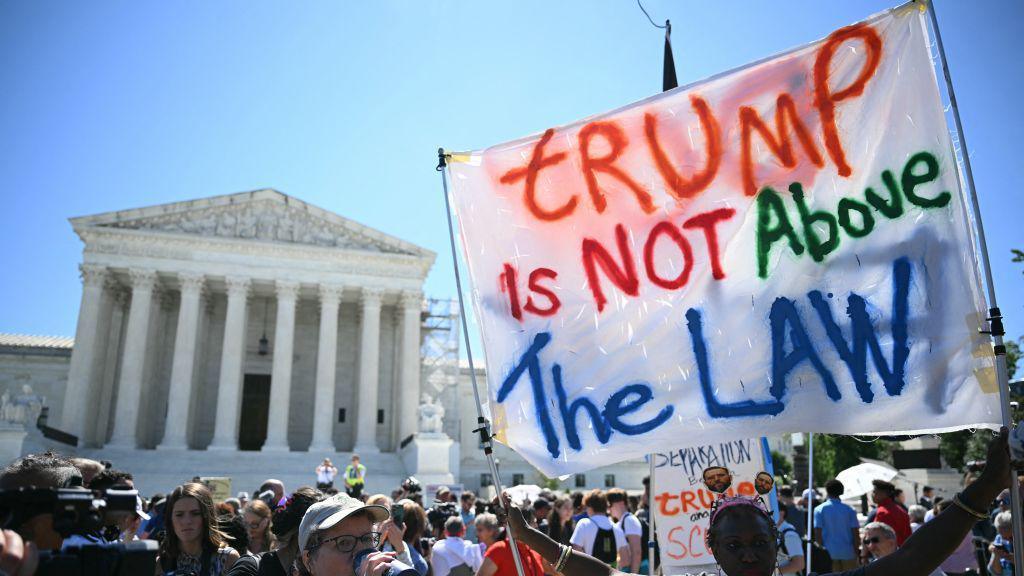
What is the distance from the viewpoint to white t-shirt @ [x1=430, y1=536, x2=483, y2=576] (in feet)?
20.8

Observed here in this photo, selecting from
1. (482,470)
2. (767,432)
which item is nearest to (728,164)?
(767,432)

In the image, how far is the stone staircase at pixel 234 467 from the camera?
27.2 meters

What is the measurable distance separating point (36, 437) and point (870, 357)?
99.2 ft

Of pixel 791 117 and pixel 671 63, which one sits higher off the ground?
pixel 671 63

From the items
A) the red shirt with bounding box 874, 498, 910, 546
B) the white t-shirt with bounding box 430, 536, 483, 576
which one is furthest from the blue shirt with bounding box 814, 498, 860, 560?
the white t-shirt with bounding box 430, 536, 483, 576

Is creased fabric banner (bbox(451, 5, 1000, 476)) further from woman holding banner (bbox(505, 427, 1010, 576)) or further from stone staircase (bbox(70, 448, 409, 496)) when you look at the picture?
stone staircase (bbox(70, 448, 409, 496))

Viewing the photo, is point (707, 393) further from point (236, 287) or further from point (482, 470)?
point (482, 470)

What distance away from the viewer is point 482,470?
43.2m

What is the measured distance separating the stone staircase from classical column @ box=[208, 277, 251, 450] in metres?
1.21

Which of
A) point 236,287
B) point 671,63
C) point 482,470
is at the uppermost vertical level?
point 236,287

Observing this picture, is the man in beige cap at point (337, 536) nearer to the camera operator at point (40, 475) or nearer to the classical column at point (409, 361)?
the camera operator at point (40, 475)

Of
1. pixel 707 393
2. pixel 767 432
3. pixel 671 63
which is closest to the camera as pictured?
pixel 767 432

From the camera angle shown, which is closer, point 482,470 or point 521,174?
point 521,174

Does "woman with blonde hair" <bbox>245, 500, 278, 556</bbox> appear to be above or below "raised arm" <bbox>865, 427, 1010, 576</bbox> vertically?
below
